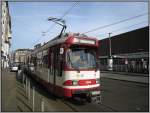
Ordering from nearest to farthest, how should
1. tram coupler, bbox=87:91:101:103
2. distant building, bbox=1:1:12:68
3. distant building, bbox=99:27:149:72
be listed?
tram coupler, bbox=87:91:101:103, distant building, bbox=99:27:149:72, distant building, bbox=1:1:12:68

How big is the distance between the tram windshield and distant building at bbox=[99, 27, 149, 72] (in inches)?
1246

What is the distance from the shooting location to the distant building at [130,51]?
162ft

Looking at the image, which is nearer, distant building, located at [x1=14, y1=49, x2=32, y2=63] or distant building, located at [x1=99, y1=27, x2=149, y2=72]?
distant building, located at [x1=14, y1=49, x2=32, y2=63]

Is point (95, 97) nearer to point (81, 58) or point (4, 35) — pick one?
point (81, 58)

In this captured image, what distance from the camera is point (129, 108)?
1234cm

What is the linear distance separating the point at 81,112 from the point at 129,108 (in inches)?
85.8

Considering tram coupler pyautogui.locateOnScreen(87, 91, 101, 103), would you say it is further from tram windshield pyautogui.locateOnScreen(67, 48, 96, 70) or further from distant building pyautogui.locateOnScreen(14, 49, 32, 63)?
distant building pyautogui.locateOnScreen(14, 49, 32, 63)

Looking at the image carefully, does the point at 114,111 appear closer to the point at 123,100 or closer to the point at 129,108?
the point at 129,108

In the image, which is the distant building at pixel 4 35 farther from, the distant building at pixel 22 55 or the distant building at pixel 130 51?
the distant building at pixel 130 51

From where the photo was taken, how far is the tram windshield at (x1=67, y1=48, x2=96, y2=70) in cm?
1344

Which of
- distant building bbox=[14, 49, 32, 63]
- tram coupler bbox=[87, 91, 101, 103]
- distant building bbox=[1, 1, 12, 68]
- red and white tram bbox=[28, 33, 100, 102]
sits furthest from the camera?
distant building bbox=[1, 1, 12, 68]

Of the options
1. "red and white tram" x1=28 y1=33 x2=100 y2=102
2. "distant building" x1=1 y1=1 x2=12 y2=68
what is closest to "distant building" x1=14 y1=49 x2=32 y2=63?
"distant building" x1=1 y1=1 x2=12 y2=68

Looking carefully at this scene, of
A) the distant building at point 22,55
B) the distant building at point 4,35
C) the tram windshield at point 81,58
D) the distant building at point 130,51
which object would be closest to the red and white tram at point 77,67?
the tram windshield at point 81,58

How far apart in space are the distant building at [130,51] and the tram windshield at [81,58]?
3165cm
